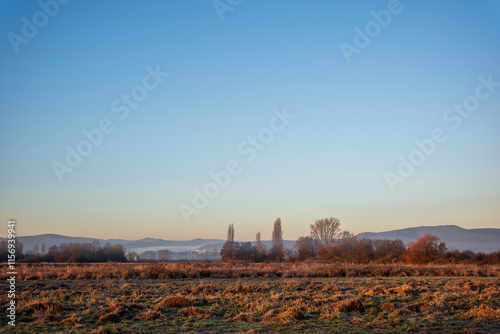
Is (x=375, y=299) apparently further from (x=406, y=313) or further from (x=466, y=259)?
(x=466, y=259)

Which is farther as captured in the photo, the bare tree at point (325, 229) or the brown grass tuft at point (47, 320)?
the bare tree at point (325, 229)

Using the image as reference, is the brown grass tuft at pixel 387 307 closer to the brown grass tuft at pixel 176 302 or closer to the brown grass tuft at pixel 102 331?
the brown grass tuft at pixel 176 302

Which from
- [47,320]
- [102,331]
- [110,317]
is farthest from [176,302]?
[102,331]

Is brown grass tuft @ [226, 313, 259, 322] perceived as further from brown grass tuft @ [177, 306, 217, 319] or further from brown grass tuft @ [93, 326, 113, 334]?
brown grass tuft @ [93, 326, 113, 334]

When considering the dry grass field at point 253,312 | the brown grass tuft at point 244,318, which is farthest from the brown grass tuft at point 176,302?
the brown grass tuft at point 244,318

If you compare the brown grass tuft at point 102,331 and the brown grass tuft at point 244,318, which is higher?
the brown grass tuft at point 102,331

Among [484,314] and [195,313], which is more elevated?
[195,313]

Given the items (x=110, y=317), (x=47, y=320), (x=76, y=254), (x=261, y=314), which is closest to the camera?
(x=47, y=320)

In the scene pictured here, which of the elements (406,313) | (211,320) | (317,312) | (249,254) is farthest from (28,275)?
(249,254)

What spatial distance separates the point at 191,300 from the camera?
18.1 m

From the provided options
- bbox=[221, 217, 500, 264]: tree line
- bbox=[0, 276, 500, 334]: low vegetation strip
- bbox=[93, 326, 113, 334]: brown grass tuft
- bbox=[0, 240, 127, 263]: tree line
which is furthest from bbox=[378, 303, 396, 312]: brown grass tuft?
bbox=[0, 240, 127, 263]: tree line

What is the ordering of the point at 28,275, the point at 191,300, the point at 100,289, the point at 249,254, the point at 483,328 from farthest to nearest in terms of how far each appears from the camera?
1. the point at 249,254
2. the point at 28,275
3. the point at 100,289
4. the point at 191,300
5. the point at 483,328

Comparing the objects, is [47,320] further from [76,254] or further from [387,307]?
[76,254]

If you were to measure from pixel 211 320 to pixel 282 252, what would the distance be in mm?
69611
